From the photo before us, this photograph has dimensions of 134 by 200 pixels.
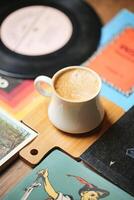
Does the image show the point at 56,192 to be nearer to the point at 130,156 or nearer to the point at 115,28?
the point at 130,156

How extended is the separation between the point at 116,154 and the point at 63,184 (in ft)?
0.39

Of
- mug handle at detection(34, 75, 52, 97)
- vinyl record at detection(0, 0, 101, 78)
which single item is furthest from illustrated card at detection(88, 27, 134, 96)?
mug handle at detection(34, 75, 52, 97)

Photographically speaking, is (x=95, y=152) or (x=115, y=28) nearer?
(x=95, y=152)

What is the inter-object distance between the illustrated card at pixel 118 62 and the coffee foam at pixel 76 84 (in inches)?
4.3

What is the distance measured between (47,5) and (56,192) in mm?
535

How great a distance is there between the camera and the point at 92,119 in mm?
785

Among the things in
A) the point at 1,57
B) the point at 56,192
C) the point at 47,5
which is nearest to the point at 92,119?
the point at 56,192

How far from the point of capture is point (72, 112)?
76cm

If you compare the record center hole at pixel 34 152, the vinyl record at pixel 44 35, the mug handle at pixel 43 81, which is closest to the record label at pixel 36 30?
the vinyl record at pixel 44 35

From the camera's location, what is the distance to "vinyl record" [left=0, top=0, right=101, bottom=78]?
35.8 inches

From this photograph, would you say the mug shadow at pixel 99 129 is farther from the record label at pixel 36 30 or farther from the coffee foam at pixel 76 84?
the record label at pixel 36 30

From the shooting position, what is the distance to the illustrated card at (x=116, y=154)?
0.73 m

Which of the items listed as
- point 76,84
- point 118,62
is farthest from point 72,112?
point 118,62

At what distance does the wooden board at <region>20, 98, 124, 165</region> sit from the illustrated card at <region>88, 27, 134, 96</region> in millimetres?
68
